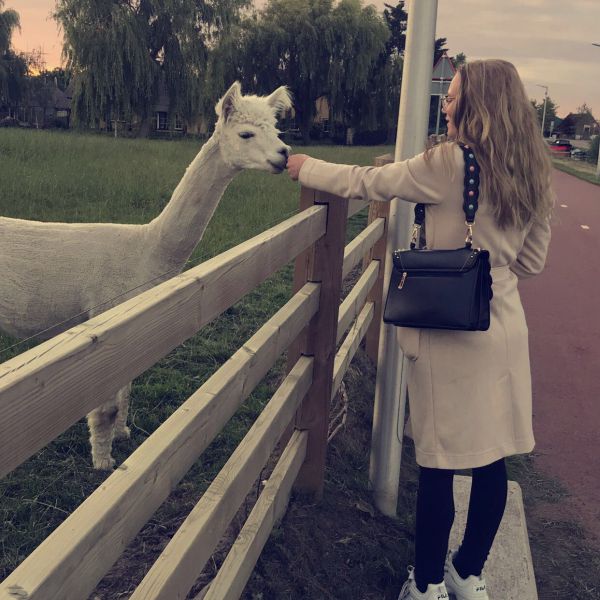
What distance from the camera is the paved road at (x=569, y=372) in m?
4.48

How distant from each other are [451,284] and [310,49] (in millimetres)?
36905

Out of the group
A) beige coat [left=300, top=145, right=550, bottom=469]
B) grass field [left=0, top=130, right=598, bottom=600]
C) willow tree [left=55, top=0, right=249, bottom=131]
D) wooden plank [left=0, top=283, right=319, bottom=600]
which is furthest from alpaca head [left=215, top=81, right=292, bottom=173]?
willow tree [left=55, top=0, right=249, bottom=131]

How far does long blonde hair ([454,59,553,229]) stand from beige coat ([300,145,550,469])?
0.29 feet

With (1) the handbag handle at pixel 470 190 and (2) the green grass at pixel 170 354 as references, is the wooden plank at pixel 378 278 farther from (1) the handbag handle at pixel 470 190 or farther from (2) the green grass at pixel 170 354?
(1) the handbag handle at pixel 470 190

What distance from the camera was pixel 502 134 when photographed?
7.64ft

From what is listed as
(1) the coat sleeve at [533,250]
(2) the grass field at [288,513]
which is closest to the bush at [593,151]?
(2) the grass field at [288,513]

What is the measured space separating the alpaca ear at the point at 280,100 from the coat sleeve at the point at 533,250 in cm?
176

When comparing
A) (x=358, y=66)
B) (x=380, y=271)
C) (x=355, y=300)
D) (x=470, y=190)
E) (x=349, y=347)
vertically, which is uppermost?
(x=358, y=66)

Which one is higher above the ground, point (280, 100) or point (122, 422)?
point (280, 100)

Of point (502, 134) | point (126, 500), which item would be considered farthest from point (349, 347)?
point (126, 500)

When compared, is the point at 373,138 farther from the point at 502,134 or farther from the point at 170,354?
the point at 502,134

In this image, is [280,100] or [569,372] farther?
[569,372]

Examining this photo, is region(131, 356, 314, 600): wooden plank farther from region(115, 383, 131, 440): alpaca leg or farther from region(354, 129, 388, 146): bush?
region(354, 129, 388, 146): bush

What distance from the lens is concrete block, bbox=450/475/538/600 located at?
325cm
